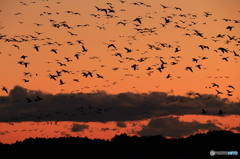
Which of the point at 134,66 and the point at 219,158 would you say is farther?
the point at 219,158

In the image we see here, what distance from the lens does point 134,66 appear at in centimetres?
9125

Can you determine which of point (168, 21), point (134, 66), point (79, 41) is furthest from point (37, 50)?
point (168, 21)

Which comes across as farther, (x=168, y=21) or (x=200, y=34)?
(x=200, y=34)

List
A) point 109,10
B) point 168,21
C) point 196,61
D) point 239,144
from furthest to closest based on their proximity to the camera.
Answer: point 239,144, point 196,61, point 109,10, point 168,21

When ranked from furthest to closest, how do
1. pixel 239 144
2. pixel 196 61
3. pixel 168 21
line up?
pixel 239 144 → pixel 196 61 → pixel 168 21

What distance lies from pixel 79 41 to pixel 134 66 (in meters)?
8.13

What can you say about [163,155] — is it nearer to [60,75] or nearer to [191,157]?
[191,157]

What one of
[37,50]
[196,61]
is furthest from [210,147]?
[37,50]

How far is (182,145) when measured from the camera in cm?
19825

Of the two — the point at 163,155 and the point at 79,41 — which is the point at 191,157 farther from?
the point at 79,41

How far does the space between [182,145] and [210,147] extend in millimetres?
8034

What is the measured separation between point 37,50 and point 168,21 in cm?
1869

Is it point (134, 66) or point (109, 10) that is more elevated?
A: point (109, 10)

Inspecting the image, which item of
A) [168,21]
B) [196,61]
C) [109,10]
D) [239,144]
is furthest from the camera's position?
[239,144]
